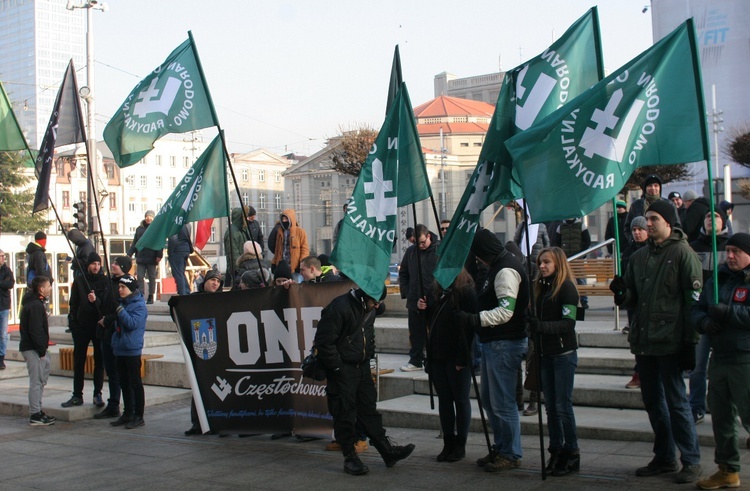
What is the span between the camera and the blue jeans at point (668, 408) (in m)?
6.69

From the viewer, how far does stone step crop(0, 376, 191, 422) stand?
1177 centimetres

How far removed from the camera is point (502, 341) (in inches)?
294

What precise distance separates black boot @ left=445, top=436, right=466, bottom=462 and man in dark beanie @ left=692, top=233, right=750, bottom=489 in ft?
7.26

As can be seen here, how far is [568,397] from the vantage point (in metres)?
7.21

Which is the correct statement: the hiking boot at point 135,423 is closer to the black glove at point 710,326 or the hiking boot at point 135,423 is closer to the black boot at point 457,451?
the black boot at point 457,451

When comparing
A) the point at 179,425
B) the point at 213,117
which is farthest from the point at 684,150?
the point at 179,425

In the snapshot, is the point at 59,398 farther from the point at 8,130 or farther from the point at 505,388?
the point at 505,388

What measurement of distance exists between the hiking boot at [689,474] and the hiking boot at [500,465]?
1.39 m

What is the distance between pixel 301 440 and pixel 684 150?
16.8ft

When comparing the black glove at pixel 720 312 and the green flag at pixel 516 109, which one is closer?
the black glove at pixel 720 312

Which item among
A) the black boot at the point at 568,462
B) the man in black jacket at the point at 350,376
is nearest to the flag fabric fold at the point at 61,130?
the man in black jacket at the point at 350,376

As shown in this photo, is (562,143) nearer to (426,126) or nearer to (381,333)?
(381,333)

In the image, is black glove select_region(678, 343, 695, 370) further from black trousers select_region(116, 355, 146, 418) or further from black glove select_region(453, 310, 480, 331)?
black trousers select_region(116, 355, 146, 418)

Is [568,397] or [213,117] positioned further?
[213,117]
